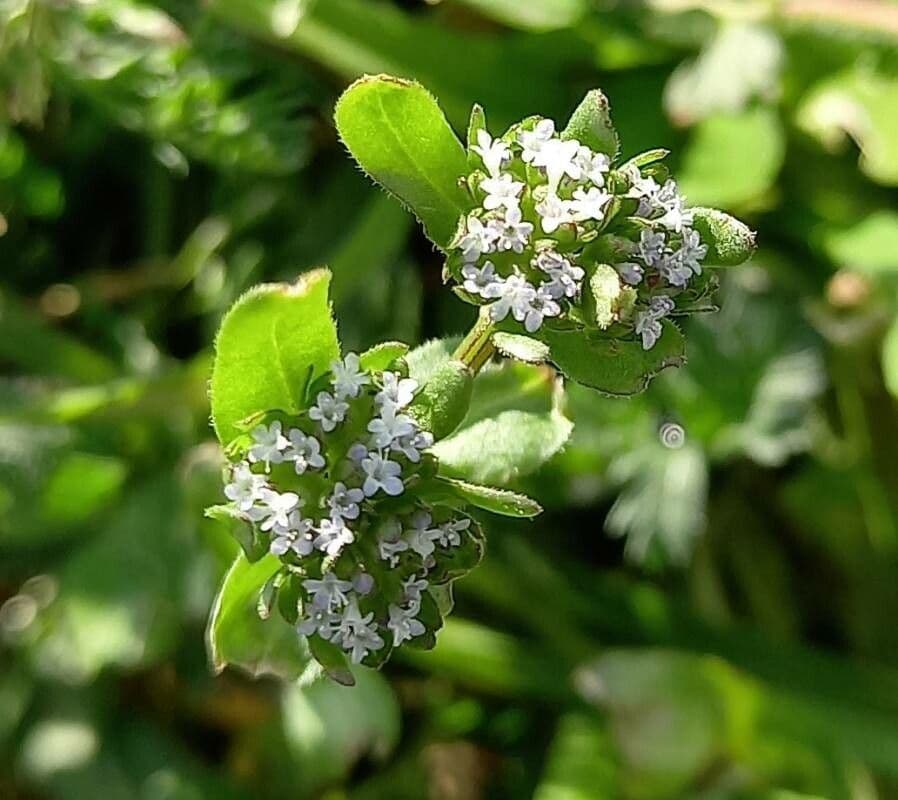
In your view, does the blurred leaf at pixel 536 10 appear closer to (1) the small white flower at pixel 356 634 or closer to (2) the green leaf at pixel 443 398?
(2) the green leaf at pixel 443 398

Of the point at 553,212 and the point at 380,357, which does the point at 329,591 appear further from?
the point at 553,212

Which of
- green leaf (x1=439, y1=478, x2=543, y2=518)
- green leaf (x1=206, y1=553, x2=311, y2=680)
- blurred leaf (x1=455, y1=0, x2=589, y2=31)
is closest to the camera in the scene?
green leaf (x1=439, y1=478, x2=543, y2=518)

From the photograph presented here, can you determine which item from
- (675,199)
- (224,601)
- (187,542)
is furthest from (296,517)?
(187,542)

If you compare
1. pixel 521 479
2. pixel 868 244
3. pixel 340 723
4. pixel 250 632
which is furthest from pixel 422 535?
pixel 868 244

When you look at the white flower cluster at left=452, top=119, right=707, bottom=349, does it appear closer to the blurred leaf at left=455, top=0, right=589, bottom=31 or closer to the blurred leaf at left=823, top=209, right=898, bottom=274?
the blurred leaf at left=455, top=0, right=589, bottom=31

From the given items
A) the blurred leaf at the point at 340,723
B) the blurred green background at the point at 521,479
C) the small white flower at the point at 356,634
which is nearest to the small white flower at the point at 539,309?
the small white flower at the point at 356,634

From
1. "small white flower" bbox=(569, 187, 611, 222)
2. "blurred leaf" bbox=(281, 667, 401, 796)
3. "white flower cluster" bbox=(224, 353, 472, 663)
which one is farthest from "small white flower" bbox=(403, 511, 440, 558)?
"blurred leaf" bbox=(281, 667, 401, 796)
